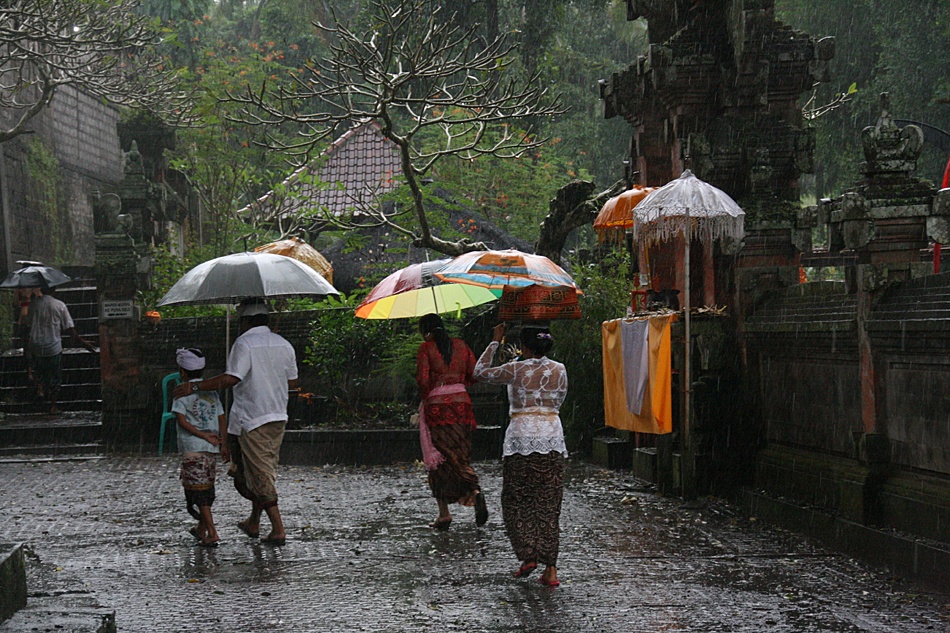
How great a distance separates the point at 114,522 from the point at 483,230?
56.1 feet

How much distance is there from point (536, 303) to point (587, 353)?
639cm

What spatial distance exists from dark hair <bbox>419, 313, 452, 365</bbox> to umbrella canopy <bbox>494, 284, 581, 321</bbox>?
0.67 m

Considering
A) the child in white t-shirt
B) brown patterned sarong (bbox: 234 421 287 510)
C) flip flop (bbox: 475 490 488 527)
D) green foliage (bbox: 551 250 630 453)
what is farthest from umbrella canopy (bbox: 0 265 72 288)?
flip flop (bbox: 475 490 488 527)

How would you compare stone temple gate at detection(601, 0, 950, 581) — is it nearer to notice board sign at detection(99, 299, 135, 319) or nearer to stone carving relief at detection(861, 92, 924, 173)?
stone carving relief at detection(861, 92, 924, 173)

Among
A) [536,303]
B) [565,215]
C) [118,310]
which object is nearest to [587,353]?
[565,215]

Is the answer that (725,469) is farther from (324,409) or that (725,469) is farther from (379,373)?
(324,409)

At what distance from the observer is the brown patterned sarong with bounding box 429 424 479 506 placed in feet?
32.3

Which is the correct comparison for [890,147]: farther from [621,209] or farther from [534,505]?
[621,209]

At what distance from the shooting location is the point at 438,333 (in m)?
9.89

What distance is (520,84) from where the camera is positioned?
3350cm

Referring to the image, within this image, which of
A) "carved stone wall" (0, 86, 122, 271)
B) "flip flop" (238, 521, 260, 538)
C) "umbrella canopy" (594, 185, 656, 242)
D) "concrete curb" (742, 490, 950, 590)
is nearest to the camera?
"concrete curb" (742, 490, 950, 590)

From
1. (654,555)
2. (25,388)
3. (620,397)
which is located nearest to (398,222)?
(25,388)

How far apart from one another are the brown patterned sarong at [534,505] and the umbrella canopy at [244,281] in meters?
2.75

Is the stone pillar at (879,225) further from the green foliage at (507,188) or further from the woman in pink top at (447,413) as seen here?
the green foliage at (507,188)
